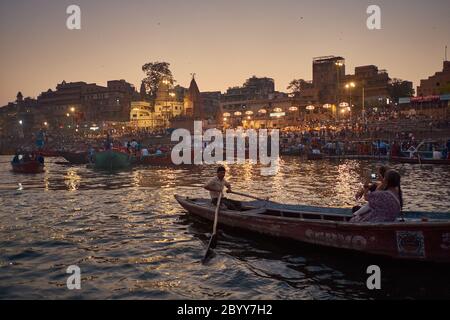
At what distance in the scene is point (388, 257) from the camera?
792 centimetres

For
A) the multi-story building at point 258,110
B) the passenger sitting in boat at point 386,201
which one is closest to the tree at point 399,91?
the multi-story building at point 258,110

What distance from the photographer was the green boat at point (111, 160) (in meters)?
32.2

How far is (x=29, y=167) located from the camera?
3072cm

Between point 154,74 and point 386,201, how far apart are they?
89.0 m

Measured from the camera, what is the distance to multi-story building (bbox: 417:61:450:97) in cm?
6042

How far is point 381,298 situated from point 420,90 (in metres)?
67.6

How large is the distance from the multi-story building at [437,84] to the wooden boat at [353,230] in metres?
58.5

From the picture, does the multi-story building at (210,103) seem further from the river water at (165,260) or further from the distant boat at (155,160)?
the river water at (165,260)

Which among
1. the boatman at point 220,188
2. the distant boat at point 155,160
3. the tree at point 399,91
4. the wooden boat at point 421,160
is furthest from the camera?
the tree at point 399,91

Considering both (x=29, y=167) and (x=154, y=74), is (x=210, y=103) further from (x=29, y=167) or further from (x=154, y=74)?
(x=29, y=167)

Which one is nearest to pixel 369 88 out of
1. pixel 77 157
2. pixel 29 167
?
pixel 77 157

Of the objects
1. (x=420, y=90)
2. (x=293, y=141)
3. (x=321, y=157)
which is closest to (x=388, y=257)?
(x=321, y=157)

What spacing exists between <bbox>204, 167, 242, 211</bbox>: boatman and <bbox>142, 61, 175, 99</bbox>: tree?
81.4m
